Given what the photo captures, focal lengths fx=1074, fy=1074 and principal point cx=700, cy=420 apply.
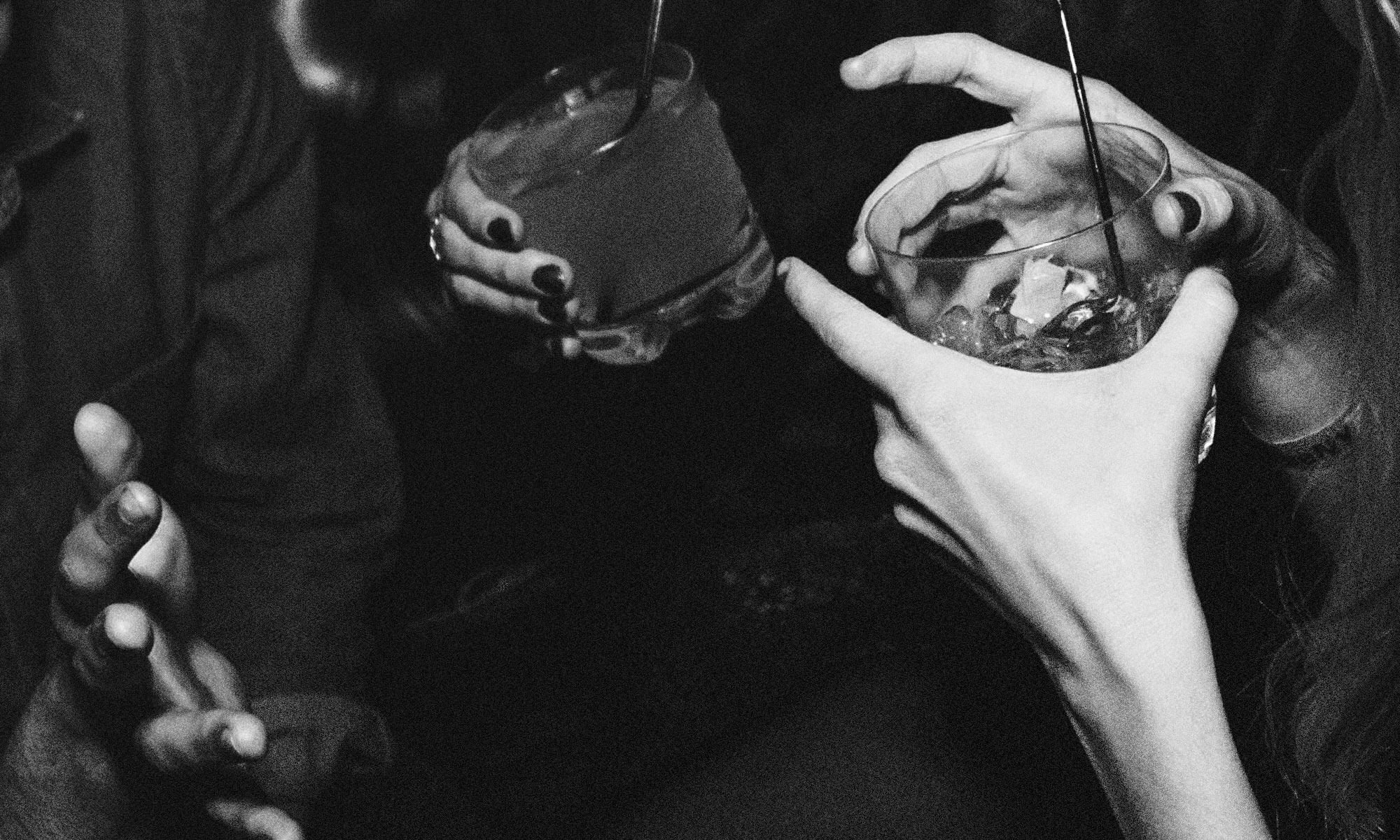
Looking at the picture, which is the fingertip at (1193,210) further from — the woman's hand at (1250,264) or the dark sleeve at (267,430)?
the dark sleeve at (267,430)

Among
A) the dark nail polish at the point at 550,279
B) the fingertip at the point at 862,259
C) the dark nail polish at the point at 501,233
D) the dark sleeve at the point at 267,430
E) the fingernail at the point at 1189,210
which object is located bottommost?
the dark sleeve at the point at 267,430

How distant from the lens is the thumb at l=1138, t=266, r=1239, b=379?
86 centimetres

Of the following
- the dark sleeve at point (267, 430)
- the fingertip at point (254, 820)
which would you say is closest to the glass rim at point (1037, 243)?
the fingertip at point (254, 820)

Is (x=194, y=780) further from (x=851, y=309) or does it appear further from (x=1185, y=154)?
(x=1185, y=154)

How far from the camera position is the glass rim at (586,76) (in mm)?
1187

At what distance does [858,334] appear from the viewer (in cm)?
97

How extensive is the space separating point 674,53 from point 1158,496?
0.81 meters

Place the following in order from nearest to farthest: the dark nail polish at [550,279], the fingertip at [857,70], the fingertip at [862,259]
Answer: the fingertip at [862,259]
the fingertip at [857,70]
the dark nail polish at [550,279]

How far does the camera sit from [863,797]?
1541 millimetres

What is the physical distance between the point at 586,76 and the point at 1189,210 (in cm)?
86

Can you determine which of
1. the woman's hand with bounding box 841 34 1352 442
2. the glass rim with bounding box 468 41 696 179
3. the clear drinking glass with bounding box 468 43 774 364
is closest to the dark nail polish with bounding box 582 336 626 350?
the clear drinking glass with bounding box 468 43 774 364

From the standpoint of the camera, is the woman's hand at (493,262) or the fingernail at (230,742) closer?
the fingernail at (230,742)

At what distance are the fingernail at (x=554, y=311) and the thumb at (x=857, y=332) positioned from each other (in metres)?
0.43

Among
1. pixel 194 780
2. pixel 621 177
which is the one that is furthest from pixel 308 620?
pixel 621 177
